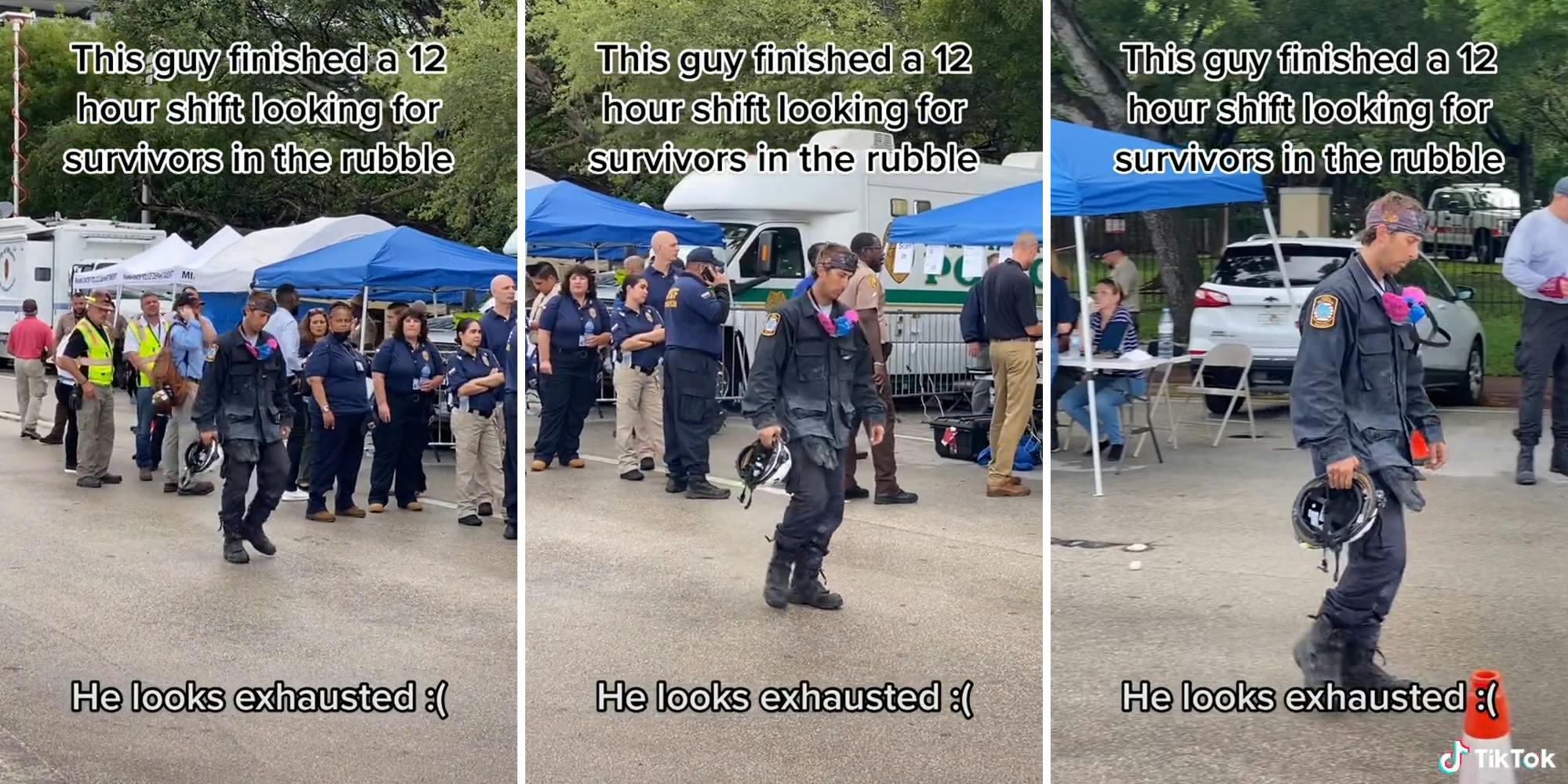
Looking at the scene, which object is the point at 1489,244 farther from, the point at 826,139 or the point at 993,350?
the point at 826,139

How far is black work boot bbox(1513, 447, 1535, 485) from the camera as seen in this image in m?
8.70

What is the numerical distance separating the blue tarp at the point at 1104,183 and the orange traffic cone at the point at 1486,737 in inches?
133

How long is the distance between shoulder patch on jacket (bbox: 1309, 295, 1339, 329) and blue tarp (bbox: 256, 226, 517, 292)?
3.32 m

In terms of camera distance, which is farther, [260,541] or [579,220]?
[260,541]

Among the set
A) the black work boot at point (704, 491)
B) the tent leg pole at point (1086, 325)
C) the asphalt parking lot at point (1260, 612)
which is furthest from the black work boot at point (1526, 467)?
the black work boot at point (704, 491)

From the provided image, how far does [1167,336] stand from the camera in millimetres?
10031

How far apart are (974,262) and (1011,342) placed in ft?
5.05

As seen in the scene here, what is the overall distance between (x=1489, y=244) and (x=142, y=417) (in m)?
9.50

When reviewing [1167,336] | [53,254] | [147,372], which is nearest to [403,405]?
[147,372]

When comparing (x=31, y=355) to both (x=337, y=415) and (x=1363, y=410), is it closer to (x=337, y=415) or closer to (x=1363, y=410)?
(x=337, y=415)

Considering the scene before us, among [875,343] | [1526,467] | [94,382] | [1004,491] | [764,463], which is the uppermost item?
[875,343]

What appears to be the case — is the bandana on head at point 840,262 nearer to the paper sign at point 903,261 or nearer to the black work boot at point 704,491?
the black work boot at point 704,491

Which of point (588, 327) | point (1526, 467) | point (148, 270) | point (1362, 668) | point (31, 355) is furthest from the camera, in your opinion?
point (31, 355)

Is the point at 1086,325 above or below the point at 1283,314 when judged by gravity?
below
